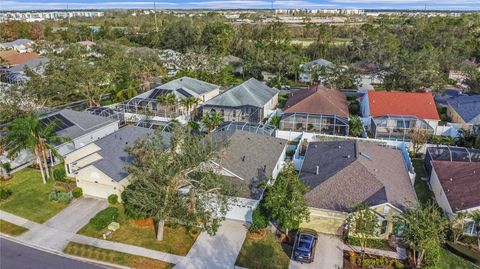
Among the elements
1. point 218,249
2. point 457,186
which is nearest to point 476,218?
point 457,186

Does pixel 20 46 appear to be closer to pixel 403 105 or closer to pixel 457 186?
pixel 403 105

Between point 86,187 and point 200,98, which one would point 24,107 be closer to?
point 86,187

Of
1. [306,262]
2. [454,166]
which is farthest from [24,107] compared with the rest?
[454,166]

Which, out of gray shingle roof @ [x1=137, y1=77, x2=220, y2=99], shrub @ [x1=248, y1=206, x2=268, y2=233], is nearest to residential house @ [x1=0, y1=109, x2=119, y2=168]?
gray shingle roof @ [x1=137, y1=77, x2=220, y2=99]

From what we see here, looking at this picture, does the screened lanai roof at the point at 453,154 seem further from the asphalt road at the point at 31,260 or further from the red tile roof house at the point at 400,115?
the asphalt road at the point at 31,260

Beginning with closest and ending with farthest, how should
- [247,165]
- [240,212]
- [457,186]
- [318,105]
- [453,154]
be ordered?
[240,212]
[457,186]
[247,165]
[453,154]
[318,105]

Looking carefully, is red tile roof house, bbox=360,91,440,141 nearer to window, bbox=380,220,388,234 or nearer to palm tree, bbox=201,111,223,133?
palm tree, bbox=201,111,223,133
